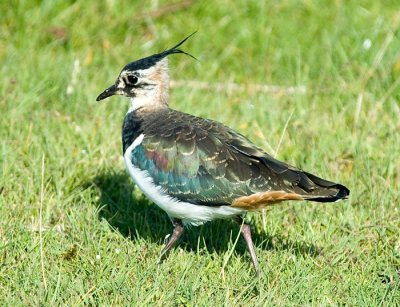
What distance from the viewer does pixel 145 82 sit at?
7160 mm

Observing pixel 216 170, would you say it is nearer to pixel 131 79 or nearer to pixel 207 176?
pixel 207 176

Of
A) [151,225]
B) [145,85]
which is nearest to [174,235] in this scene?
[151,225]

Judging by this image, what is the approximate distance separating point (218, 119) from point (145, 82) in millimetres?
1633

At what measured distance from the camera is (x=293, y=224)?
22.6 feet

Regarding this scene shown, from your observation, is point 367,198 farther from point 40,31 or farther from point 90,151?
point 40,31

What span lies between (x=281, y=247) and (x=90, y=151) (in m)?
2.13

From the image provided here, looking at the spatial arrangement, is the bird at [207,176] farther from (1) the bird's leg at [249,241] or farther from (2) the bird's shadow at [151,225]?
(2) the bird's shadow at [151,225]

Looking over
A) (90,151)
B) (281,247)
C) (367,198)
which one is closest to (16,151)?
(90,151)

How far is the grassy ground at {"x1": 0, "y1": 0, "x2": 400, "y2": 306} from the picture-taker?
5887mm

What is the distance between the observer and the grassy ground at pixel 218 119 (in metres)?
5.89

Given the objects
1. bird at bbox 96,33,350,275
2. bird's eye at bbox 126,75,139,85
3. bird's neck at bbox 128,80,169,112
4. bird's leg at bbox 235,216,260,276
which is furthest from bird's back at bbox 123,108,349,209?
bird's eye at bbox 126,75,139,85

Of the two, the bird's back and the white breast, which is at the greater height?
the bird's back

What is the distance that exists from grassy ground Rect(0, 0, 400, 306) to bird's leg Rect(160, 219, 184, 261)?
9 centimetres

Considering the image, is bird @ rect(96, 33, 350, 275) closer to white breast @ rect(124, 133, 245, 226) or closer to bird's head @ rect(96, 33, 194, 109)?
white breast @ rect(124, 133, 245, 226)
